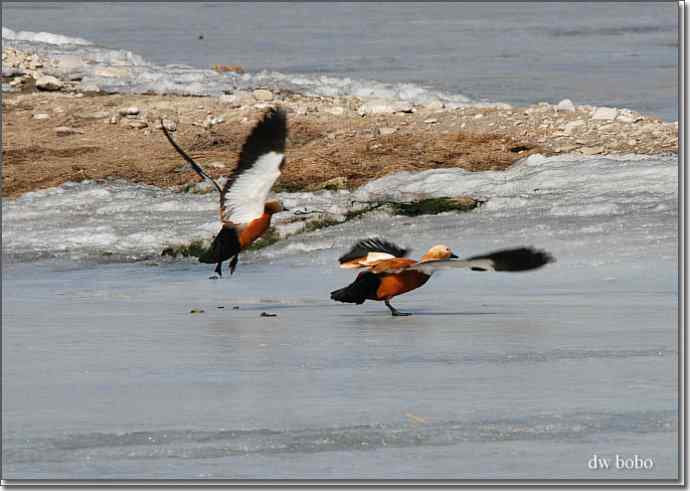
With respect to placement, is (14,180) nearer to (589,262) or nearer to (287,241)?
(287,241)

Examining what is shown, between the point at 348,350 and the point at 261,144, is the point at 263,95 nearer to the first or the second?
the point at 261,144

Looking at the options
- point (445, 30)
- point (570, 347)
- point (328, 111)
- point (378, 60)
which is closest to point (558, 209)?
point (570, 347)

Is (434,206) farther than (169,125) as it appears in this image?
No

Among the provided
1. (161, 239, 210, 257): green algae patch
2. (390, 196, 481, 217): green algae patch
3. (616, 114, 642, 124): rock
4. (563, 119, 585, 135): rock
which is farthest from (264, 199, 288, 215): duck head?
(616, 114, 642, 124): rock

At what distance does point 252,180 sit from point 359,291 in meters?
1.00

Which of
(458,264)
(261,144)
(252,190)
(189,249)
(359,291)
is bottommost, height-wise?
(189,249)

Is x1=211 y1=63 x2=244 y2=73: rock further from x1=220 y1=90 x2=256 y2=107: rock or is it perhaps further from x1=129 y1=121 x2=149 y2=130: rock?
x1=129 y1=121 x2=149 y2=130: rock

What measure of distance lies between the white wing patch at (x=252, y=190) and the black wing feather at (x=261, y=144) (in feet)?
0.08

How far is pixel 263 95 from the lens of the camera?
17453 mm

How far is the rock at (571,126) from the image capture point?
45.8 ft

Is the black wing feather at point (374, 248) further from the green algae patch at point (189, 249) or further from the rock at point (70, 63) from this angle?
the rock at point (70, 63)

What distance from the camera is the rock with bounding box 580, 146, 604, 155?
13281 millimetres

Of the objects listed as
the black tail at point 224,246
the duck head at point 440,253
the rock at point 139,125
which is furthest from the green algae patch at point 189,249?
the rock at point 139,125

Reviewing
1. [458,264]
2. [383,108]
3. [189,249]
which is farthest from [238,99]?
[458,264]
